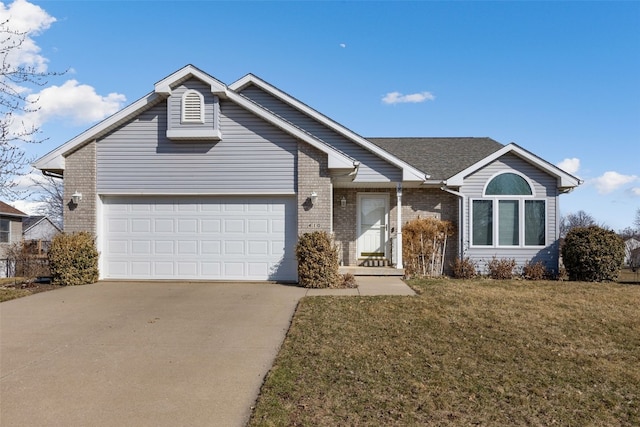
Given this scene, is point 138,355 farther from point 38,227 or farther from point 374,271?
point 38,227

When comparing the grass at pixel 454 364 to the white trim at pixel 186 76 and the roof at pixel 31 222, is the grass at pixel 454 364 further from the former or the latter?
the roof at pixel 31 222

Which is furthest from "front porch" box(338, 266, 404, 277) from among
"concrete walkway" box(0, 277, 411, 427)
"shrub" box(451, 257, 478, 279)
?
"concrete walkway" box(0, 277, 411, 427)

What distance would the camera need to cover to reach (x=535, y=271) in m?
13.1

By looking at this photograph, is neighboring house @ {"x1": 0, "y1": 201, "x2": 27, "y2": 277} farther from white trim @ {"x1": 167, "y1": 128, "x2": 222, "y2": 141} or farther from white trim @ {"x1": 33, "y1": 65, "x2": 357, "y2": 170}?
white trim @ {"x1": 167, "y1": 128, "x2": 222, "y2": 141}

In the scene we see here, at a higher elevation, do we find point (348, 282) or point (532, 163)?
point (532, 163)

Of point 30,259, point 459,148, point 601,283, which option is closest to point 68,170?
point 30,259

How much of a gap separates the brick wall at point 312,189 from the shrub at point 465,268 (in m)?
4.93

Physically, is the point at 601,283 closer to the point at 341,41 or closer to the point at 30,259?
the point at 341,41

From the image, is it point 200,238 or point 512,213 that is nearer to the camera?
point 200,238

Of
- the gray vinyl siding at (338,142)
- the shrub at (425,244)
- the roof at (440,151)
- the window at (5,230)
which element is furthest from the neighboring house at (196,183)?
the window at (5,230)

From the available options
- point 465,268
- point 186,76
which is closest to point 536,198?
point 465,268

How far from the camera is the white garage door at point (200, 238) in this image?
1152 cm

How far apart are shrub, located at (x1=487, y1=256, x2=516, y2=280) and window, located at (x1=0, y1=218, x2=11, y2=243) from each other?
3037cm

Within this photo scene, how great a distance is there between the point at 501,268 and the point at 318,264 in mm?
6336
